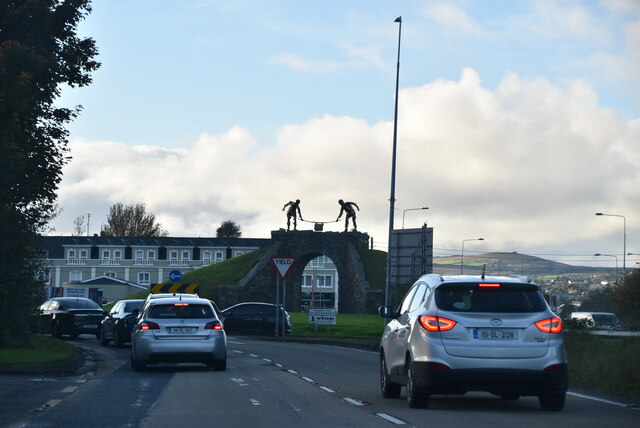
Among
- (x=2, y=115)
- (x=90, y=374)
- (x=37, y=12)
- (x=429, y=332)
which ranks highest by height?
(x=37, y=12)

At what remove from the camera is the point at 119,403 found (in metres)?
15.3

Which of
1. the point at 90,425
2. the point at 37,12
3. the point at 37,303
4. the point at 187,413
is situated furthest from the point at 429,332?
the point at 37,303

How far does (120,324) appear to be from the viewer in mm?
35188

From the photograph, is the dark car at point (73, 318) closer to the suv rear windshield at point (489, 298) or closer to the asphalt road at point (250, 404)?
the asphalt road at point (250, 404)

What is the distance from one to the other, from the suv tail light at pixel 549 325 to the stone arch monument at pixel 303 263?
187 feet

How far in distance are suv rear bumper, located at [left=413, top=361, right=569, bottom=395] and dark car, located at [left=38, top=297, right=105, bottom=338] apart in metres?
28.9

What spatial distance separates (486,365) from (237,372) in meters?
10.0

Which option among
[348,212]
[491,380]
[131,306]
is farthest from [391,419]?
[348,212]

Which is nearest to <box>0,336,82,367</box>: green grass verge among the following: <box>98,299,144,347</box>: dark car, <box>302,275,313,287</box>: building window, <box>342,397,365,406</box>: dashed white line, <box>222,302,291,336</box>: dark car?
<box>98,299,144,347</box>: dark car

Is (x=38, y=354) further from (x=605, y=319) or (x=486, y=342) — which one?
(x=605, y=319)

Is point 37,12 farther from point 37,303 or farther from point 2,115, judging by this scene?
point 37,303

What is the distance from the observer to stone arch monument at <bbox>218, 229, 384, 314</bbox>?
7212cm

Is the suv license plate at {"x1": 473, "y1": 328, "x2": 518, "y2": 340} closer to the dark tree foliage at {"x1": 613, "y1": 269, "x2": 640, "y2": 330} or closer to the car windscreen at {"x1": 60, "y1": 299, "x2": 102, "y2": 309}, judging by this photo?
the car windscreen at {"x1": 60, "y1": 299, "x2": 102, "y2": 309}

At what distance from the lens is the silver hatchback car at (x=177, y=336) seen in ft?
A: 75.4
